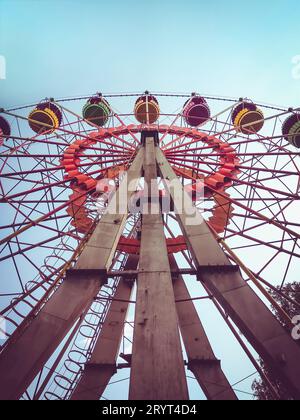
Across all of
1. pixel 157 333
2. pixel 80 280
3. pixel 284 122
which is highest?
pixel 284 122

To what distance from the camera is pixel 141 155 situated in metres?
10.2

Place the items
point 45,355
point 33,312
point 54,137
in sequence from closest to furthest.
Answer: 1. point 45,355
2. point 33,312
3. point 54,137

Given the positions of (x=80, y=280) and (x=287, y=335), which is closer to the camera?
(x=287, y=335)

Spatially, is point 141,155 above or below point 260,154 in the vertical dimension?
below

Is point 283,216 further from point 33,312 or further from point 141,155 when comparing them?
point 33,312

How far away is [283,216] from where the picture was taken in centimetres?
1262

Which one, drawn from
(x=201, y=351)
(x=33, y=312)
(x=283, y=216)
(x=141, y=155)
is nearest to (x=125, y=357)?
(x=201, y=351)

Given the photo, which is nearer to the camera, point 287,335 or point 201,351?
point 287,335
